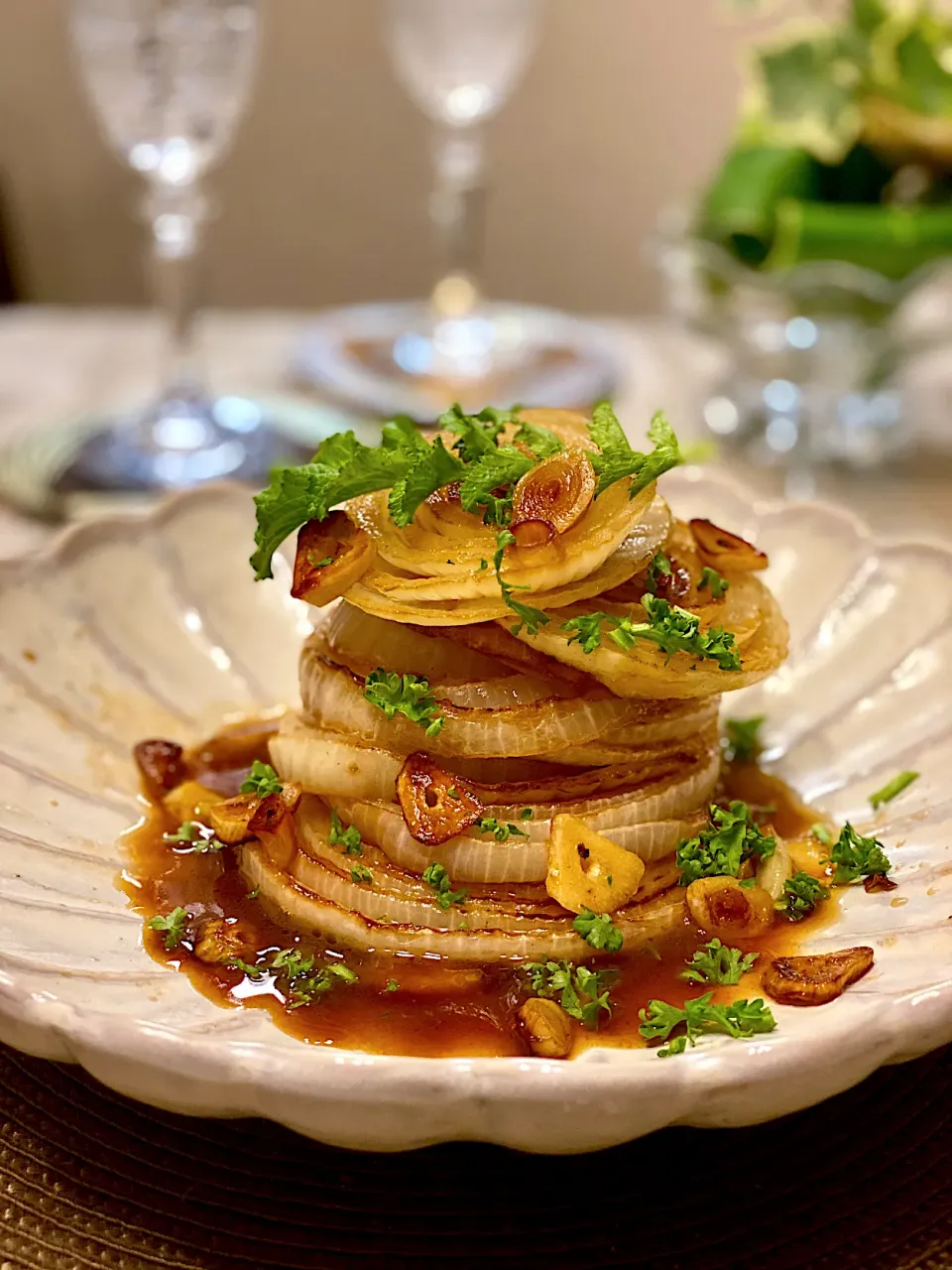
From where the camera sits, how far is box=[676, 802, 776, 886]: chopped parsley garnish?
202 cm

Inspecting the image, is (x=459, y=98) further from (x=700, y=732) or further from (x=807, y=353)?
(x=700, y=732)

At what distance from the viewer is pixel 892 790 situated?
226 centimetres

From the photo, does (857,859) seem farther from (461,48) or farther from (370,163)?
(370,163)

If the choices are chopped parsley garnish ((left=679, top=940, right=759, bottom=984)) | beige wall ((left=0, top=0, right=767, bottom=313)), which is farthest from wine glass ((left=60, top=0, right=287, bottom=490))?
beige wall ((left=0, top=0, right=767, bottom=313))

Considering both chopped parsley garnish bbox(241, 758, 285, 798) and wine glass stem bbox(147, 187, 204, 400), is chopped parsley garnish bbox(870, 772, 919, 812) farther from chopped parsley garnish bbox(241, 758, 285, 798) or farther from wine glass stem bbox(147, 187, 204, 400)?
wine glass stem bbox(147, 187, 204, 400)

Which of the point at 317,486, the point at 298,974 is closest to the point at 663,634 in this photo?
the point at 317,486

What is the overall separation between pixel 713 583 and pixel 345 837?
26.4 inches

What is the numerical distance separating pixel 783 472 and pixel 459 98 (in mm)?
1720

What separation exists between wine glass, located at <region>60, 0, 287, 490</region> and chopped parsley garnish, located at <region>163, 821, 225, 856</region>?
66.4 inches

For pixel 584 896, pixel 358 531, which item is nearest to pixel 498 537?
pixel 358 531

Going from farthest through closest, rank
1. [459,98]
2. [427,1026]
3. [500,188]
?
1. [500,188]
2. [459,98]
3. [427,1026]

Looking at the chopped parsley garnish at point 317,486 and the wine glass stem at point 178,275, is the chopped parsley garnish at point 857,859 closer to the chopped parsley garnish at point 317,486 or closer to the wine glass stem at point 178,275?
the chopped parsley garnish at point 317,486

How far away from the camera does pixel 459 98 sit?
4695 mm

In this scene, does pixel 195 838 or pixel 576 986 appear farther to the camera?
pixel 195 838
